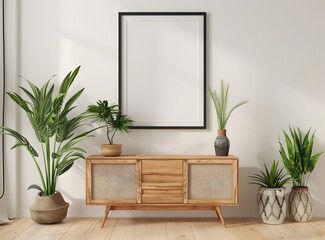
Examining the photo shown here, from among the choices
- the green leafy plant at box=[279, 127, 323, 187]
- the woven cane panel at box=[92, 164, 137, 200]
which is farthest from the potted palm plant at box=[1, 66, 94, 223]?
the green leafy plant at box=[279, 127, 323, 187]

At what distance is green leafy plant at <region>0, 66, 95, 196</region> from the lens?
2982mm

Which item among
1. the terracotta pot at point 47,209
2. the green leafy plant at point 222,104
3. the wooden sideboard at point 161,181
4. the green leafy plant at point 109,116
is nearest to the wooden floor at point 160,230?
the terracotta pot at point 47,209

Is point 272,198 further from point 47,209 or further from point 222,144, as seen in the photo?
point 47,209

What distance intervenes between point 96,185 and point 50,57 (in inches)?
46.7

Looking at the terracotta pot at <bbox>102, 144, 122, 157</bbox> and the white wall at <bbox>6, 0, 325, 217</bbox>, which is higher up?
the white wall at <bbox>6, 0, 325, 217</bbox>

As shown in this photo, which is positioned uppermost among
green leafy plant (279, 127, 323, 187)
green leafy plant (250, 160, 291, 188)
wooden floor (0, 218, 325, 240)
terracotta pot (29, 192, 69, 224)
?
green leafy plant (279, 127, 323, 187)

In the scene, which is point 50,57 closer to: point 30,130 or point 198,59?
point 30,130

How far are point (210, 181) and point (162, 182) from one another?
1.21ft

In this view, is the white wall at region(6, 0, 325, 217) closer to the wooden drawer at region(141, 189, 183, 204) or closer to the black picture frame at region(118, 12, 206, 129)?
the black picture frame at region(118, 12, 206, 129)

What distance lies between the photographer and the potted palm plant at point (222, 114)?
3.08 m

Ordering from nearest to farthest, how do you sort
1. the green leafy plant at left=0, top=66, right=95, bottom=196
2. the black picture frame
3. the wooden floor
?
the wooden floor → the green leafy plant at left=0, top=66, right=95, bottom=196 → the black picture frame

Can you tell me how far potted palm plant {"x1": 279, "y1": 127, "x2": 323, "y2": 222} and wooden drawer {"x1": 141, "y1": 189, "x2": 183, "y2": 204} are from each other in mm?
902

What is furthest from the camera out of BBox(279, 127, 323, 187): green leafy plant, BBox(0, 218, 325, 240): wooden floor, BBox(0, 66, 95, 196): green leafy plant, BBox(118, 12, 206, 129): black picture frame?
BBox(118, 12, 206, 129): black picture frame

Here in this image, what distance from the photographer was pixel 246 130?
11.0 ft
